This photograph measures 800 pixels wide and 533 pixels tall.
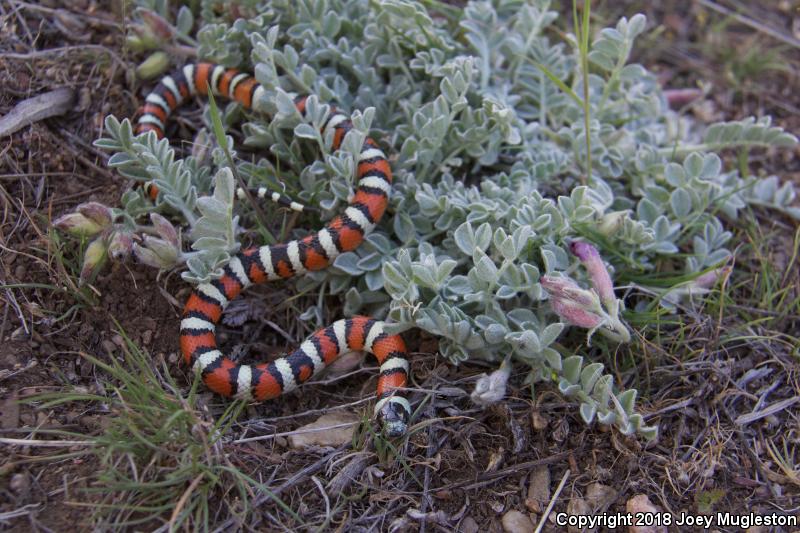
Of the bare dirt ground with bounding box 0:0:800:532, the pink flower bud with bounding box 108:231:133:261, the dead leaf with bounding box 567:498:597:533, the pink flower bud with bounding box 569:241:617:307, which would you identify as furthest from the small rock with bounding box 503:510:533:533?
the pink flower bud with bounding box 108:231:133:261

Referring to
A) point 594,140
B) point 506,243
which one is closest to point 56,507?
point 506,243

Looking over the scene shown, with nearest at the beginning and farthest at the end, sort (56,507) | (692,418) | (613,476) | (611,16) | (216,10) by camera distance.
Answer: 1. (56,507)
2. (613,476)
3. (692,418)
4. (216,10)
5. (611,16)

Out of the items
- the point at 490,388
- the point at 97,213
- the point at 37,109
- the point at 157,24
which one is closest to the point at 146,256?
the point at 97,213

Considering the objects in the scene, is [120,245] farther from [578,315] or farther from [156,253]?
[578,315]

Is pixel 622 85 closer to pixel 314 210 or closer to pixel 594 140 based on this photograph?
pixel 594 140

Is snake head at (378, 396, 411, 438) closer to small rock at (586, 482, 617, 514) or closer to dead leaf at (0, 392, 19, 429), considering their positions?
small rock at (586, 482, 617, 514)

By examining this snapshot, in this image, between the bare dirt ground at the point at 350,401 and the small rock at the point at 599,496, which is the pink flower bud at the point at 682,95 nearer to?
the bare dirt ground at the point at 350,401
